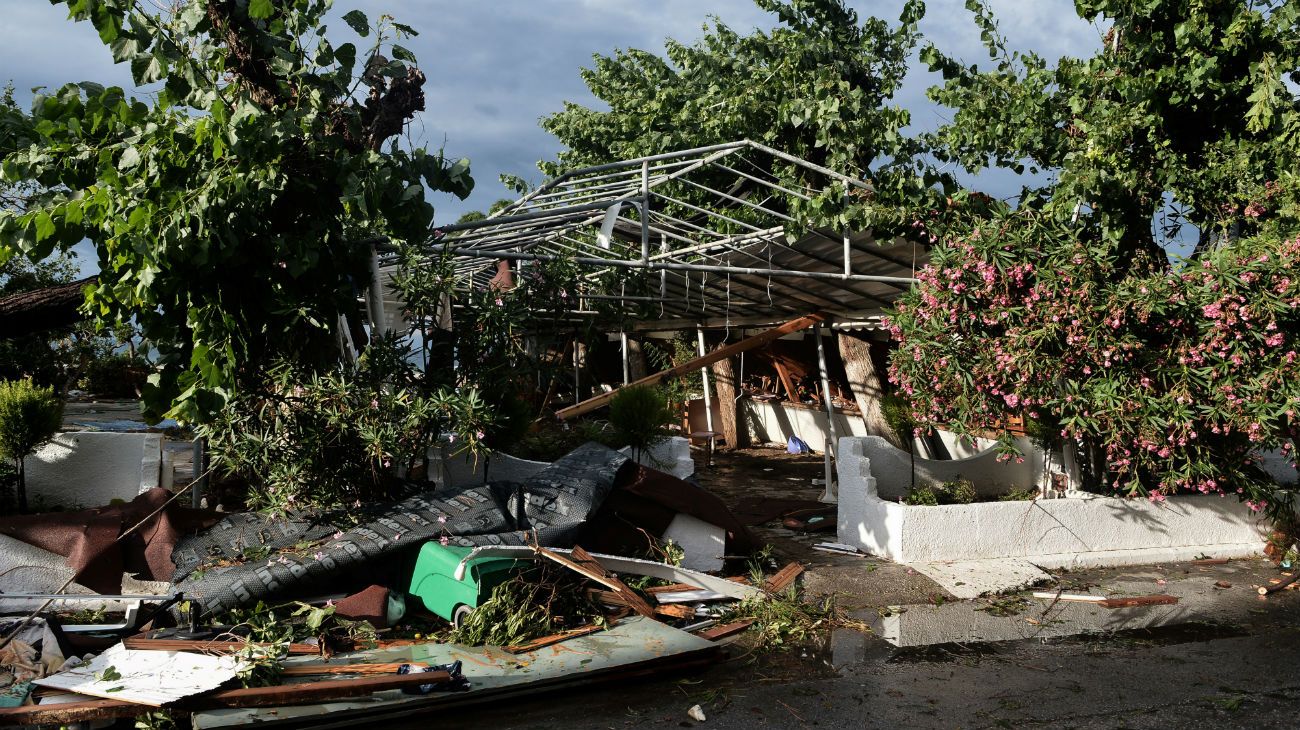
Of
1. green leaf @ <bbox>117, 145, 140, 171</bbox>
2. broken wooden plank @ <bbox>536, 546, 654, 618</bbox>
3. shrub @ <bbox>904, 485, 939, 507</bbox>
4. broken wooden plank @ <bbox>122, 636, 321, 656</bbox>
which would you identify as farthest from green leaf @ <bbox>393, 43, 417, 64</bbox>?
shrub @ <bbox>904, 485, 939, 507</bbox>

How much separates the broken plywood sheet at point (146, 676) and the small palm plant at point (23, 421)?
338 centimetres

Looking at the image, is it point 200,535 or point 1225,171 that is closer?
point 200,535

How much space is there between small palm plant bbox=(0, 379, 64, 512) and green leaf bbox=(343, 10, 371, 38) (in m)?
4.27

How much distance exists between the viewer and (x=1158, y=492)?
856cm

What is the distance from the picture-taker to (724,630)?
21.9 feet

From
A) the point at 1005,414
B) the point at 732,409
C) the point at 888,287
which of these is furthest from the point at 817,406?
the point at 1005,414

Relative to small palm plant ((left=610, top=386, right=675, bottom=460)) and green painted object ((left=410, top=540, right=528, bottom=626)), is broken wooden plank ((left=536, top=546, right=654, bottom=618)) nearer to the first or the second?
green painted object ((left=410, top=540, right=528, bottom=626))

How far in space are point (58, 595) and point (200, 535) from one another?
97 centimetres

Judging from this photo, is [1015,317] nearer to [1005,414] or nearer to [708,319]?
[1005,414]

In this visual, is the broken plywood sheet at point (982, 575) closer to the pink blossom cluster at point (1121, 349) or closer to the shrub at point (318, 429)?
the pink blossom cluster at point (1121, 349)

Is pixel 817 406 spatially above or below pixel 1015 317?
below

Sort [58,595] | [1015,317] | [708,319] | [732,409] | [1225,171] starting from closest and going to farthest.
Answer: [58,595] → [1015,317] → [1225,171] → [708,319] → [732,409]

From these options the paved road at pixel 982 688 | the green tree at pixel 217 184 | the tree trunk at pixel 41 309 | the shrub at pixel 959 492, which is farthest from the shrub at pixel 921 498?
the tree trunk at pixel 41 309

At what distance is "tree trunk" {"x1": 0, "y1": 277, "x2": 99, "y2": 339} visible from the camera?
781cm
